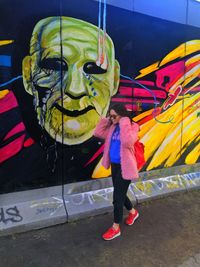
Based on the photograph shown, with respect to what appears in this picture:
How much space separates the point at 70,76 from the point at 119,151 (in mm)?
1446

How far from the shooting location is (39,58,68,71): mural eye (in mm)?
4025

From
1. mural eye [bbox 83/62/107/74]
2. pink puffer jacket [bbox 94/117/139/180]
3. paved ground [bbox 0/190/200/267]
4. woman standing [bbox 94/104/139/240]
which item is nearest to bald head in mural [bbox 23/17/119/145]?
mural eye [bbox 83/62/107/74]

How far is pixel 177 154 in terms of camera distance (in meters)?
5.86

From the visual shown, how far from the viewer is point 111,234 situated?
11.9 ft

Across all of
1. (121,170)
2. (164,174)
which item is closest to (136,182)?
(164,174)

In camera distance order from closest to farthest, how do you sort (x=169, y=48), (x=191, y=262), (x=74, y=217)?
(x=191, y=262)
(x=74, y=217)
(x=169, y=48)

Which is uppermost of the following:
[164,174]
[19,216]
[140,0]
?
[140,0]

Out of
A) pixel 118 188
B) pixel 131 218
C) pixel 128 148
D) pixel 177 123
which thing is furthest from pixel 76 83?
pixel 177 123

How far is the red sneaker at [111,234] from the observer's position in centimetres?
359

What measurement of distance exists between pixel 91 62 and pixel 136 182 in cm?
215

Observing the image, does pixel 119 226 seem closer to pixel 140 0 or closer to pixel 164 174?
pixel 164 174

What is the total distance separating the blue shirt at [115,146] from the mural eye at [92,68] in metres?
1.29

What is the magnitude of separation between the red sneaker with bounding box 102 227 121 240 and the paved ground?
0.05m

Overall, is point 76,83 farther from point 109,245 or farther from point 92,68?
point 109,245
